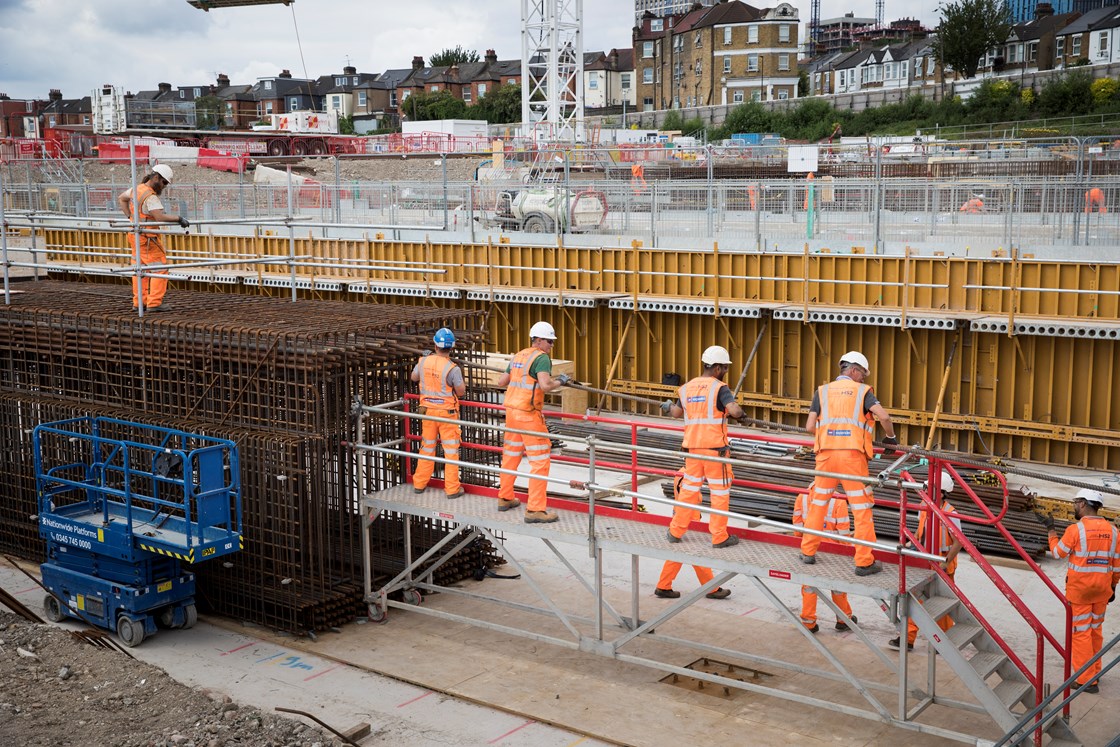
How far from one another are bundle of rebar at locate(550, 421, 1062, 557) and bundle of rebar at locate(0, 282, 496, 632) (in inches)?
106

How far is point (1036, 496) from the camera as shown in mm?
14758

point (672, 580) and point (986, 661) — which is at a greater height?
point (986, 661)

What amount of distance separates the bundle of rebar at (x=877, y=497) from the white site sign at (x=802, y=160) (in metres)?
12.9

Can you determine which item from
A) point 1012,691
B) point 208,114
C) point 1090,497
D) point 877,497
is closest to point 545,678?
point 1012,691

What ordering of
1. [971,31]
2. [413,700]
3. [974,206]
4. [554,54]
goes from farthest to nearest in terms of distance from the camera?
[971,31], [554,54], [974,206], [413,700]

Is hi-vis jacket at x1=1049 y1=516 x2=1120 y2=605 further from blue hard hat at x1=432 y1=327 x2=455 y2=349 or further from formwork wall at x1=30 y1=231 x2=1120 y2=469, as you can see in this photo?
formwork wall at x1=30 y1=231 x2=1120 y2=469

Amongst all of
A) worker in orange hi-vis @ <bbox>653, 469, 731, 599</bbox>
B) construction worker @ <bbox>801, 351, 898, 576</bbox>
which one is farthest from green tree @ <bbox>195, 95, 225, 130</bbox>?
construction worker @ <bbox>801, 351, 898, 576</bbox>

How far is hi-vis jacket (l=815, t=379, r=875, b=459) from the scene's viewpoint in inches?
352

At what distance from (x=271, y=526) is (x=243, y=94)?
95.0 meters

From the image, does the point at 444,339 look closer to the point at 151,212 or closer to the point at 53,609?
the point at 151,212

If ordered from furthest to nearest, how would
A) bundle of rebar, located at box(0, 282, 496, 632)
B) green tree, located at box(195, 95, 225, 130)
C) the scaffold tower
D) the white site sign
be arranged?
green tree, located at box(195, 95, 225, 130)
the scaffold tower
the white site sign
bundle of rebar, located at box(0, 282, 496, 632)

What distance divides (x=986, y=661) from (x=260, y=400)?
275 inches

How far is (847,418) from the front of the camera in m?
8.94

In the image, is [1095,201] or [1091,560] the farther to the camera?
[1095,201]
